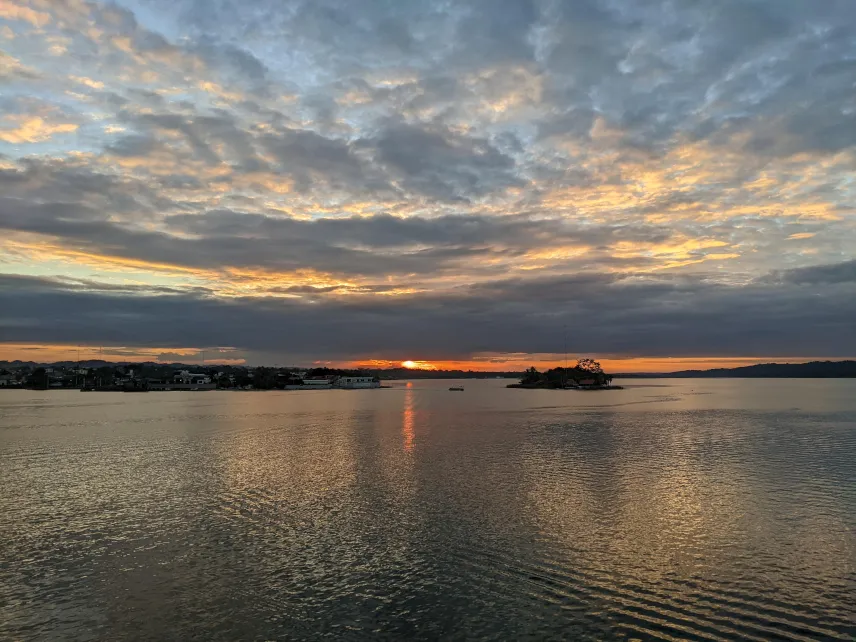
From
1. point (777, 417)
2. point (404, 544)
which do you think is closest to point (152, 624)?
point (404, 544)

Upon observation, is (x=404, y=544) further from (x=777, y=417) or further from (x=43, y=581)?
(x=777, y=417)

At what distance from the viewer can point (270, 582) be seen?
2158 centimetres

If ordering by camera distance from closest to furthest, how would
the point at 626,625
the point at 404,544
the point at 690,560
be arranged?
the point at 626,625, the point at 690,560, the point at 404,544

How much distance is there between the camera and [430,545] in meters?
25.6

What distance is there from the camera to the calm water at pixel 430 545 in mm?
18219

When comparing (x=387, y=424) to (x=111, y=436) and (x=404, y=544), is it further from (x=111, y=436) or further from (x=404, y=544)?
(x=404, y=544)

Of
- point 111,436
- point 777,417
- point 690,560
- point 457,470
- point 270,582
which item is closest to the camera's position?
point 270,582

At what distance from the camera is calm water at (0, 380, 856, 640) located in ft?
59.8

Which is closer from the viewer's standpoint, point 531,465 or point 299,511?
point 299,511

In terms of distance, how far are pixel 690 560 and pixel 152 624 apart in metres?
21.6

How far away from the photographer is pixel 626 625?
57.7 ft

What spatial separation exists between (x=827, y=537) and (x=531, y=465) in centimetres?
2357

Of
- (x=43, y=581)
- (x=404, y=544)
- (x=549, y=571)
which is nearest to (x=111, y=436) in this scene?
(x=43, y=581)

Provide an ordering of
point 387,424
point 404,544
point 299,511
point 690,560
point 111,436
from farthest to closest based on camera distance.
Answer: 1. point 387,424
2. point 111,436
3. point 299,511
4. point 404,544
5. point 690,560
